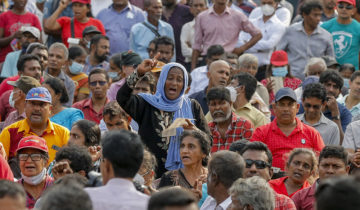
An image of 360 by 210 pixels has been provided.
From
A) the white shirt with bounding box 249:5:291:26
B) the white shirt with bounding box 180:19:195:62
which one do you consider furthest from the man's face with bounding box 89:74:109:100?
the white shirt with bounding box 249:5:291:26

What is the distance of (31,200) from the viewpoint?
791cm

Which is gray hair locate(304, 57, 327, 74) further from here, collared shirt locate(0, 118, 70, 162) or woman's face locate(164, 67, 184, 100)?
collared shirt locate(0, 118, 70, 162)

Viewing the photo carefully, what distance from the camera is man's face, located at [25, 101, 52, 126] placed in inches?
378

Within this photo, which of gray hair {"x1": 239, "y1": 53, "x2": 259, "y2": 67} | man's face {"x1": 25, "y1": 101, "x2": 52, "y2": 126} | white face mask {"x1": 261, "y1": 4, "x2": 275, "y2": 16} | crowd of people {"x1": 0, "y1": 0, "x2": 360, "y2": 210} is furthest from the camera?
white face mask {"x1": 261, "y1": 4, "x2": 275, "y2": 16}

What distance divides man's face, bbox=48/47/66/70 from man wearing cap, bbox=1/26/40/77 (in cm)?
84

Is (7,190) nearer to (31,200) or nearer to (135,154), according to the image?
(135,154)

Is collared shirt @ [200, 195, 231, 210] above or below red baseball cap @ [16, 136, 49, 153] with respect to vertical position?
below

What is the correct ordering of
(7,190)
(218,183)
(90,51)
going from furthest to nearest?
(90,51) → (218,183) → (7,190)

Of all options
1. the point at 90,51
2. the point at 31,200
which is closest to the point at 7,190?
the point at 31,200

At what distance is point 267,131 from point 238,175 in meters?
2.95

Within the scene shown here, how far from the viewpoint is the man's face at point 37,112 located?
959cm

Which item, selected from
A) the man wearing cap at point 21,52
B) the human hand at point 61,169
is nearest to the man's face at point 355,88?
the man wearing cap at point 21,52

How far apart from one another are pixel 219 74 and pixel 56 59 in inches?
99.2

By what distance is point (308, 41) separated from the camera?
14.4 meters
